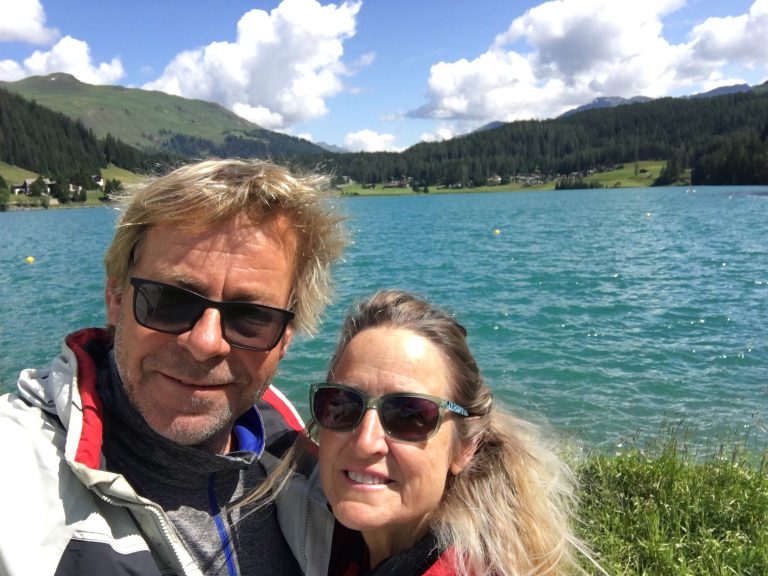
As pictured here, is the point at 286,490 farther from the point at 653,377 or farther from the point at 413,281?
the point at 413,281

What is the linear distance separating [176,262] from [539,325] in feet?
60.2

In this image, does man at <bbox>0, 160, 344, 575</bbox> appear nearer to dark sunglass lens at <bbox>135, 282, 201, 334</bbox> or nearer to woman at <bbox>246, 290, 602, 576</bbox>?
dark sunglass lens at <bbox>135, 282, 201, 334</bbox>

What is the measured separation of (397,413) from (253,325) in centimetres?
84

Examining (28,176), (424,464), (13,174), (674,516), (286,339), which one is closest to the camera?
(424,464)

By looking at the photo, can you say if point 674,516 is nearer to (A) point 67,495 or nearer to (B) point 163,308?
(B) point 163,308

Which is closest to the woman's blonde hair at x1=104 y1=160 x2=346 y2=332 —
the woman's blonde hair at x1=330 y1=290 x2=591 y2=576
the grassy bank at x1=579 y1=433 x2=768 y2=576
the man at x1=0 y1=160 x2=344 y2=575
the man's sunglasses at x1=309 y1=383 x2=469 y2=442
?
the man at x1=0 y1=160 x2=344 y2=575

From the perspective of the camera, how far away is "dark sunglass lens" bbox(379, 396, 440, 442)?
2539mm

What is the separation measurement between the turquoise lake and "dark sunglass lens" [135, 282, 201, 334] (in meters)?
0.74

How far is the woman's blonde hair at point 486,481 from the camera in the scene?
2430 millimetres

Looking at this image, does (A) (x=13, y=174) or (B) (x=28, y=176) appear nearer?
(A) (x=13, y=174)

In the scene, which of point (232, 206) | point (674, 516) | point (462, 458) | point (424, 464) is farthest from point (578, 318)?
point (232, 206)

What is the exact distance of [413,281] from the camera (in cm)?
3003

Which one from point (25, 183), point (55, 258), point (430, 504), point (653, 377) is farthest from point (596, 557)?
point (25, 183)

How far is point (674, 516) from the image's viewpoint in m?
5.33
